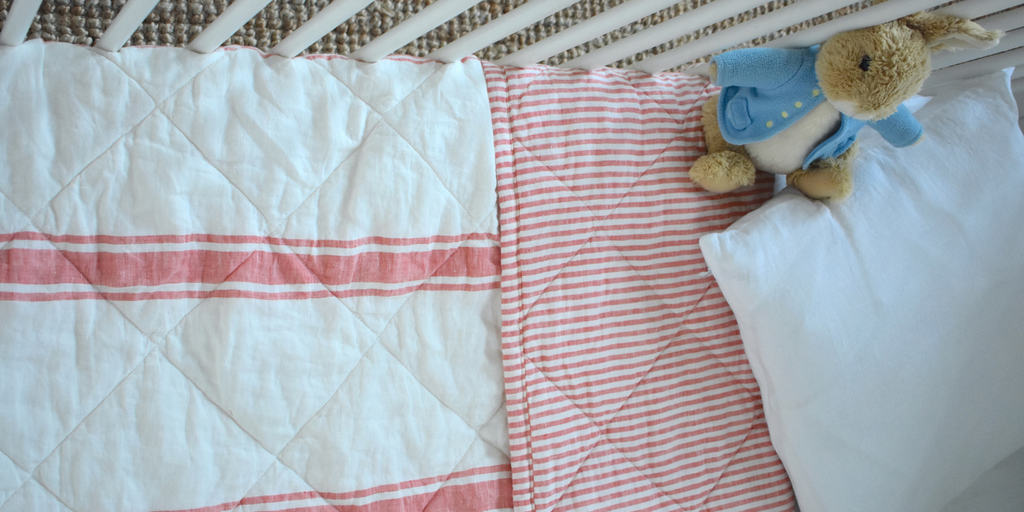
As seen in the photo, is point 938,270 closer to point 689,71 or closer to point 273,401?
point 689,71

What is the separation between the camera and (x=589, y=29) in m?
0.78

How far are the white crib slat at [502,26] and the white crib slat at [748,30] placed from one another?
8.4 inches

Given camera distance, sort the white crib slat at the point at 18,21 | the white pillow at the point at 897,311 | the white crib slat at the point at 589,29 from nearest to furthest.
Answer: the white crib slat at the point at 18,21 → the white crib slat at the point at 589,29 → the white pillow at the point at 897,311

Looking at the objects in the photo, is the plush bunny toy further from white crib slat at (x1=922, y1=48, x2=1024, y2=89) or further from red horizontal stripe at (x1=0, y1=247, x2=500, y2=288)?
red horizontal stripe at (x1=0, y1=247, x2=500, y2=288)

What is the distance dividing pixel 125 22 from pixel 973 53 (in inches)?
39.9

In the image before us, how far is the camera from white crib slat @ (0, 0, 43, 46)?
622 millimetres

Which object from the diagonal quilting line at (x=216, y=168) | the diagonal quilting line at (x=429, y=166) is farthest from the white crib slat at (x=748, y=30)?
the diagonal quilting line at (x=216, y=168)

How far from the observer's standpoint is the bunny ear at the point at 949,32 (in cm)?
71

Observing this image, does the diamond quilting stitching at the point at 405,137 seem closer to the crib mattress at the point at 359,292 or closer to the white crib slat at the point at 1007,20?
the crib mattress at the point at 359,292

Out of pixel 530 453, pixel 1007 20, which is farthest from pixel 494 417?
pixel 1007 20

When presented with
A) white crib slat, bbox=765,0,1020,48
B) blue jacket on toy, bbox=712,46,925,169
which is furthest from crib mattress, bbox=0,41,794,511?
white crib slat, bbox=765,0,1020,48

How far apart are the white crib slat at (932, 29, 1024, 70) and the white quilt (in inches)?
25.3

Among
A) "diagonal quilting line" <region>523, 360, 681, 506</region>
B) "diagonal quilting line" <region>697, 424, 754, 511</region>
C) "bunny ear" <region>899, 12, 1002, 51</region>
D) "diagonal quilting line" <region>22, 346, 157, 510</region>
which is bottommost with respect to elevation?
"diagonal quilting line" <region>697, 424, 754, 511</region>

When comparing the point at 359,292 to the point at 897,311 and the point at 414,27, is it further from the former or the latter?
the point at 897,311
